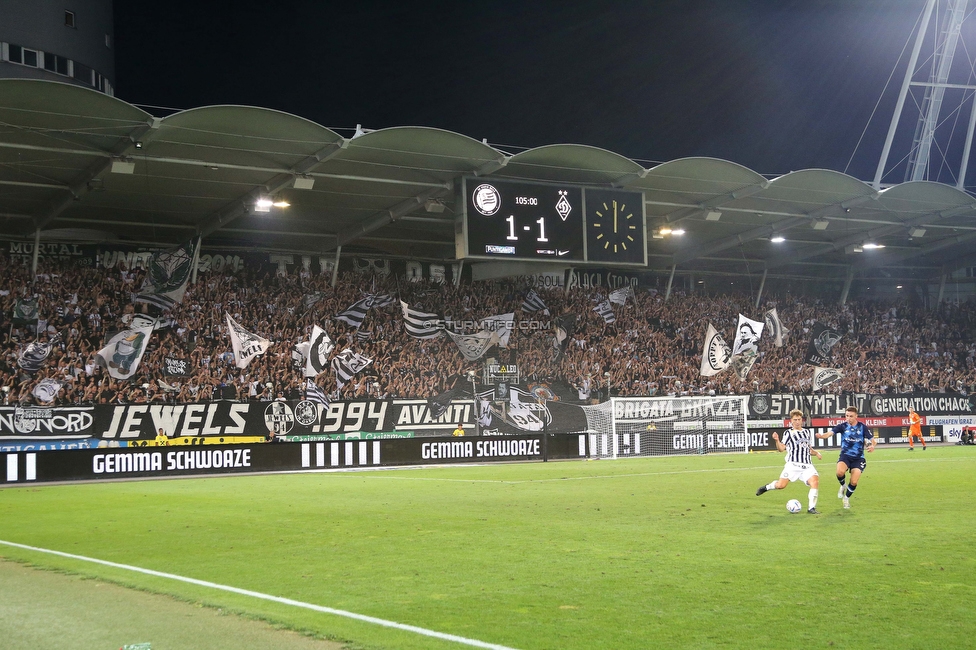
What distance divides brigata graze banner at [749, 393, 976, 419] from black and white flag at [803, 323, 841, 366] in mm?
2760

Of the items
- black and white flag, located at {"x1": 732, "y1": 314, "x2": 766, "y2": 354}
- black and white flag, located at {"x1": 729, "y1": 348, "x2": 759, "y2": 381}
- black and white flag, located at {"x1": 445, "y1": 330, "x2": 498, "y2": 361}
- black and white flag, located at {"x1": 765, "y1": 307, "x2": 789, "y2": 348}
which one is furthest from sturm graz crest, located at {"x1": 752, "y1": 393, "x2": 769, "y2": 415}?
black and white flag, located at {"x1": 445, "y1": 330, "x2": 498, "y2": 361}

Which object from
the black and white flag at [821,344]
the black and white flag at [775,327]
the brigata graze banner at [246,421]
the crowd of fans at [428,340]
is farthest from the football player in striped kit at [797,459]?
the black and white flag at [821,344]

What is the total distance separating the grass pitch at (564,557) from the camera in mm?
7082

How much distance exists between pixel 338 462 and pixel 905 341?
1416 inches

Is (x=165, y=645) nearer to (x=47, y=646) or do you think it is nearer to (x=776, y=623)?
(x=47, y=646)

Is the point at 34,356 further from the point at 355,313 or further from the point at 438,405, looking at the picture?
the point at 438,405

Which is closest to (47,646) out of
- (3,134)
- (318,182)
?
(3,134)

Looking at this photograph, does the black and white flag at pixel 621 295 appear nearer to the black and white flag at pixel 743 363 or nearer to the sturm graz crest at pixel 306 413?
the black and white flag at pixel 743 363

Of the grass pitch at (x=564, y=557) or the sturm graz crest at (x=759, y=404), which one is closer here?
the grass pitch at (x=564, y=557)

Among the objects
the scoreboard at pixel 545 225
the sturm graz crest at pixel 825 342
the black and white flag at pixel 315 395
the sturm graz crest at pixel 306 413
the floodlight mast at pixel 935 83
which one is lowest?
the sturm graz crest at pixel 306 413

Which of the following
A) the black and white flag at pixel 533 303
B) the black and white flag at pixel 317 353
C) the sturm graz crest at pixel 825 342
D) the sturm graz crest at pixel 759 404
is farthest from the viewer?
the sturm graz crest at pixel 825 342

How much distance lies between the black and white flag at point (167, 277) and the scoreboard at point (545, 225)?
41.7ft

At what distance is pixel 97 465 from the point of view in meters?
28.7

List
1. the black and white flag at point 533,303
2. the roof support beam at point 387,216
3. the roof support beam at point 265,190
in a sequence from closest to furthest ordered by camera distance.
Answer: the roof support beam at point 265,190 → the roof support beam at point 387,216 → the black and white flag at point 533,303
